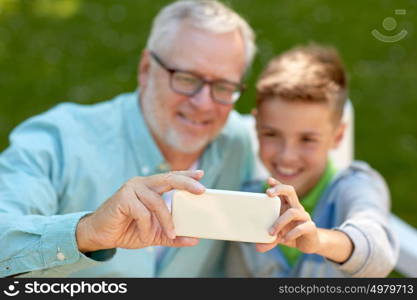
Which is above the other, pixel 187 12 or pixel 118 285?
pixel 187 12

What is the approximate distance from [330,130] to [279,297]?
65 centimetres

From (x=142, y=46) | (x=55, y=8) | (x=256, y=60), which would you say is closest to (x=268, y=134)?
(x=256, y=60)

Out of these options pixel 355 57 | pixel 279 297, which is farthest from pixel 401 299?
pixel 355 57

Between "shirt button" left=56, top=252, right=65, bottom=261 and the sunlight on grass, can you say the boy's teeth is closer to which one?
"shirt button" left=56, top=252, right=65, bottom=261

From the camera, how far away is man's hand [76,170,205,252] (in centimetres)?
140

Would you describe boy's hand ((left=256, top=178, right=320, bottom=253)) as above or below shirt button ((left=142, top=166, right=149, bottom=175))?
above

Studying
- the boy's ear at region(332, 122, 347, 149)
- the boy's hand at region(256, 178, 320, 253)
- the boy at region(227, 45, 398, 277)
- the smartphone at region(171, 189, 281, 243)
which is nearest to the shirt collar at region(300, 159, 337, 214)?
the boy at region(227, 45, 398, 277)

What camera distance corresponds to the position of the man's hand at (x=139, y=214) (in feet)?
4.60

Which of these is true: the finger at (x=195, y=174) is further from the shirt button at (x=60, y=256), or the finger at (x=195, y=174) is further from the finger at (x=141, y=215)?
the shirt button at (x=60, y=256)

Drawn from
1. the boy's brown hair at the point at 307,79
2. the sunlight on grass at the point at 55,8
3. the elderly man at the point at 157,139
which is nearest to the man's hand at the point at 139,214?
the elderly man at the point at 157,139

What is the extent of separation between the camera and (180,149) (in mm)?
2207

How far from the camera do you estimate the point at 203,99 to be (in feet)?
7.11

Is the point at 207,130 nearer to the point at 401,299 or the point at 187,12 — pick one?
the point at 187,12

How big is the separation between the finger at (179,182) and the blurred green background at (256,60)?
2.63 m
